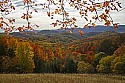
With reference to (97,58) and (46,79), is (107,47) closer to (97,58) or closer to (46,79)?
(97,58)

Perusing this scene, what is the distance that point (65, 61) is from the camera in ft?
188

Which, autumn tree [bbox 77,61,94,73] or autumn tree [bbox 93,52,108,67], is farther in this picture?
autumn tree [bbox 93,52,108,67]

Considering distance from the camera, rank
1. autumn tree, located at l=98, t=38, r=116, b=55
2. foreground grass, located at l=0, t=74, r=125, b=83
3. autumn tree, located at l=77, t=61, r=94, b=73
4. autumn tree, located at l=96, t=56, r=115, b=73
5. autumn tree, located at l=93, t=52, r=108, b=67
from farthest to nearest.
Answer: autumn tree, located at l=98, t=38, r=116, b=55, autumn tree, located at l=93, t=52, r=108, b=67, autumn tree, located at l=77, t=61, r=94, b=73, autumn tree, located at l=96, t=56, r=115, b=73, foreground grass, located at l=0, t=74, r=125, b=83

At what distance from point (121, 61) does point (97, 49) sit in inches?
1244

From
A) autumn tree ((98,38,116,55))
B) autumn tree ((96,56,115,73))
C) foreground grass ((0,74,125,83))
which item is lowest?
autumn tree ((98,38,116,55))

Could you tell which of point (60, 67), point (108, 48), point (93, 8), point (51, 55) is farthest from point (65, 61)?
point (93, 8)

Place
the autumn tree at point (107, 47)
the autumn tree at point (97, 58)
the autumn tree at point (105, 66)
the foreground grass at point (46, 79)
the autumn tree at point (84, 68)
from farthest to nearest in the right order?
the autumn tree at point (107, 47) → the autumn tree at point (97, 58) → the autumn tree at point (84, 68) → the autumn tree at point (105, 66) → the foreground grass at point (46, 79)

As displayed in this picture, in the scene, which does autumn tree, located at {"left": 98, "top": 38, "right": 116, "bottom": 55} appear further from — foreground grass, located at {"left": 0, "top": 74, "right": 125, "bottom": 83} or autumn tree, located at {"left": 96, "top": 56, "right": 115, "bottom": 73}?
foreground grass, located at {"left": 0, "top": 74, "right": 125, "bottom": 83}

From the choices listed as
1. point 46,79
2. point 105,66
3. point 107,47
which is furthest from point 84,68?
point 46,79

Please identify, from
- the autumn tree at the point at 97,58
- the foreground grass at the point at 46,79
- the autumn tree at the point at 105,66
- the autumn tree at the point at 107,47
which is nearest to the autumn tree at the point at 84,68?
the autumn tree at the point at 97,58

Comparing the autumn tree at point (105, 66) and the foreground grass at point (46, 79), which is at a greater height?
the foreground grass at point (46, 79)

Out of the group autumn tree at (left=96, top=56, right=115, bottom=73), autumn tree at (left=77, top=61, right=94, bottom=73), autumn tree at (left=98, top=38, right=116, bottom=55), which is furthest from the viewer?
autumn tree at (left=98, top=38, right=116, bottom=55)

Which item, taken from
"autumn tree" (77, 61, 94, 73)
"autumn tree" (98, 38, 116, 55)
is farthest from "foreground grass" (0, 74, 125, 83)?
"autumn tree" (98, 38, 116, 55)

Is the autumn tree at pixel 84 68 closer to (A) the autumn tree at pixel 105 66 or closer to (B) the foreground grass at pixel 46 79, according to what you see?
(A) the autumn tree at pixel 105 66
